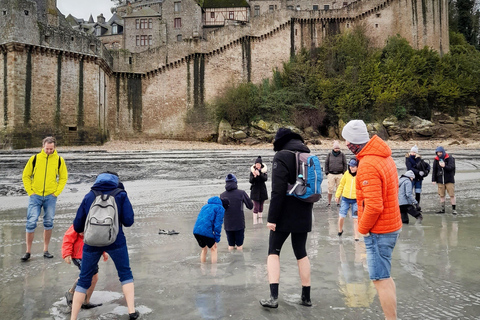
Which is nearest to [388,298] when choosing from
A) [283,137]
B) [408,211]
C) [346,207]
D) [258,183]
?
[283,137]

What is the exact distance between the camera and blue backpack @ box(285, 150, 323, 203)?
3.58 meters

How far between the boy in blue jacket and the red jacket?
154 cm

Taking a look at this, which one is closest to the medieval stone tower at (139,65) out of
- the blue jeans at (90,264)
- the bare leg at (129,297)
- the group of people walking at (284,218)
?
the group of people walking at (284,218)

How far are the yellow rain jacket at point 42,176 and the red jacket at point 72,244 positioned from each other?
5.83 feet

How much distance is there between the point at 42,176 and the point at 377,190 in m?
4.19

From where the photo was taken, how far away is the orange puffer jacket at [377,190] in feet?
9.81

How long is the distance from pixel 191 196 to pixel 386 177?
31.7 ft

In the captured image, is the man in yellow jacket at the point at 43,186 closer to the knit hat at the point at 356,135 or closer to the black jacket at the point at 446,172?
the knit hat at the point at 356,135

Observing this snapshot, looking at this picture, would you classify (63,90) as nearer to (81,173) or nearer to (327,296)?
(81,173)

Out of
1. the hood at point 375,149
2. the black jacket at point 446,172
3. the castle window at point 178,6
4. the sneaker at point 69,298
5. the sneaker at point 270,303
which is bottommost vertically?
the sneaker at point 270,303

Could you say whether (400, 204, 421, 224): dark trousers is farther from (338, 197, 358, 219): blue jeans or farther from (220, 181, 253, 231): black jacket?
(220, 181, 253, 231): black jacket

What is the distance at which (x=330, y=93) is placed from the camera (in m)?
30.1

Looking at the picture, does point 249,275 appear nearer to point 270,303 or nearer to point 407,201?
point 270,303

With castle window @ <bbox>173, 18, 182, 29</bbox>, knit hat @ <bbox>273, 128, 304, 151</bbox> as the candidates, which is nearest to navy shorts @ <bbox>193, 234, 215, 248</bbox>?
knit hat @ <bbox>273, 128, 304, 151</bbox>
